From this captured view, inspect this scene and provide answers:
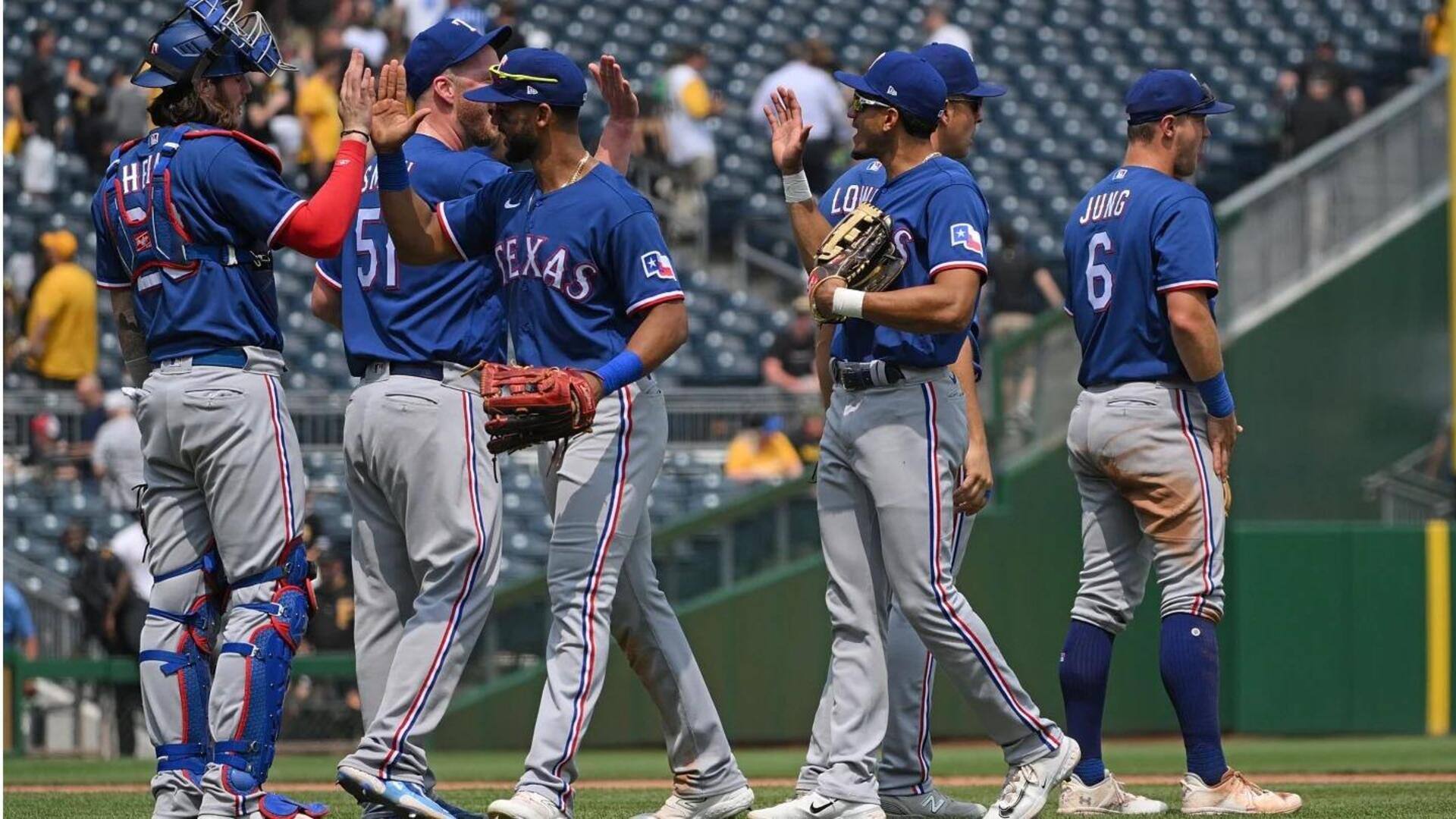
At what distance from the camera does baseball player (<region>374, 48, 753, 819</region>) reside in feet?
16.8

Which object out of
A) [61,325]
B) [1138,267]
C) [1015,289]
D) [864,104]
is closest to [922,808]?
[1138,267]

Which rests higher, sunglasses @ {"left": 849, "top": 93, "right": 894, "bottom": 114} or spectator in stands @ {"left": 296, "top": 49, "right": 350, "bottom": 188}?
spectator in stands @ {"left": 296, "top": 49, "right": 350, "bottom": 188}

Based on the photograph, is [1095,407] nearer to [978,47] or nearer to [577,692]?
[577,692]

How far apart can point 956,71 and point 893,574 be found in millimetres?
1556

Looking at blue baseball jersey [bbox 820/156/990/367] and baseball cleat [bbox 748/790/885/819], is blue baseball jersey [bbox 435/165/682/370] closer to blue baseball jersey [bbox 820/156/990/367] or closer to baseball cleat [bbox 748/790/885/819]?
blue baseball jersey [bbox 820/156/990/367]

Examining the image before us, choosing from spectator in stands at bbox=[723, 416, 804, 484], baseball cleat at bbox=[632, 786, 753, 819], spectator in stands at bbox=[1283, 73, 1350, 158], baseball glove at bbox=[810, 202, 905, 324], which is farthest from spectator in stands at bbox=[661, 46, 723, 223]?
baseball cleat at bbox=[632, 786, 753, 819]

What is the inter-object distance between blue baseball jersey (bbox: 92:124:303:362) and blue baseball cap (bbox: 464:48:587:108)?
56 centimetres

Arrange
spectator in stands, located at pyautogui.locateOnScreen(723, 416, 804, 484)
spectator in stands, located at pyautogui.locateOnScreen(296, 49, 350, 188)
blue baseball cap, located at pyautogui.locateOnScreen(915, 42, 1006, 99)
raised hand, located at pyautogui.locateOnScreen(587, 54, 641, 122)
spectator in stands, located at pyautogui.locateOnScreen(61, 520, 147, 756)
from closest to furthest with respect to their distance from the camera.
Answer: raised hand, located at pyautogui.locateOnScreen(587, 54, 641, 122) → blue baseball cap, located at pyautogui.locateOnScreen(915, 42, 1006, 99) → spectator in stands, located at pyautogui.locateOnScreen(61, 520, 147, 756) → spectator in stands, located at pyautogui.locateOnScreen(723, 416, 804, 484) → spectator in stands, located at pyautogui.locateOnScreen(296, 49, 350, 188)

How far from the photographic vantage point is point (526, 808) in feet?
16.0

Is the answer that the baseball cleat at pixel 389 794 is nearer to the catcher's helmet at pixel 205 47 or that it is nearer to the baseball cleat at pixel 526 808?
the baseball cleat at pixel 526 808

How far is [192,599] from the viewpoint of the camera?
17.4ft

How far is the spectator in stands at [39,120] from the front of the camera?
14.8 metres

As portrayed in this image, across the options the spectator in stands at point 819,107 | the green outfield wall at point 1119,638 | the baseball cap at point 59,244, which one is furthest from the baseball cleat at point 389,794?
the spectator in stands at point 819,107

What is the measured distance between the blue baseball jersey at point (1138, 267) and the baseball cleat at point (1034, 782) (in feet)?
3.81
